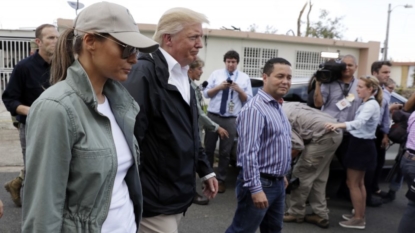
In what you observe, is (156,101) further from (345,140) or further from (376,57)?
(376,57)

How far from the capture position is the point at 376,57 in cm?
1606

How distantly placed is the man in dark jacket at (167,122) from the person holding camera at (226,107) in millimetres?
3226

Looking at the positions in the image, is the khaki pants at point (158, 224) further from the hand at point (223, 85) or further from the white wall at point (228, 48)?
the white wall at point (228, 48)

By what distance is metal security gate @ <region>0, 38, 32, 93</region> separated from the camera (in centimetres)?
1307

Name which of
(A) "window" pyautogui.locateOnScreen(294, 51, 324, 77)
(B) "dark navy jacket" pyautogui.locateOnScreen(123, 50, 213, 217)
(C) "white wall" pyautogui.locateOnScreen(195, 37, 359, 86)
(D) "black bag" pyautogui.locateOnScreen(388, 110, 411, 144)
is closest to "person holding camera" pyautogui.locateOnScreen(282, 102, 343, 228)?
(D) "black bag" pyautogui.locateOnScreen(388, 110, 411, 144)

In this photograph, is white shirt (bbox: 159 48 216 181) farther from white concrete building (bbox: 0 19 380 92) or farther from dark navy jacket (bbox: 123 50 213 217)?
white concrete building (bbox: 0 19 380 92)

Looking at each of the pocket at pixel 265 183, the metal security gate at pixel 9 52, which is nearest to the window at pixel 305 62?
the metal security gate at pixel 9 52

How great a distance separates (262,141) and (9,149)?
6.03 metres

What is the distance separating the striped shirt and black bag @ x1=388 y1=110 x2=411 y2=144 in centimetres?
222

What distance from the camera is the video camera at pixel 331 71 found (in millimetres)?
4762

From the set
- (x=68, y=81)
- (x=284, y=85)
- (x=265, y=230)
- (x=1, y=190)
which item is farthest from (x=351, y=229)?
(x=1, y=190)

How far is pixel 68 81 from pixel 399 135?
13.8 feet

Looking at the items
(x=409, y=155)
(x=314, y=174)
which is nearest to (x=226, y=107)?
(x=314, y=174)

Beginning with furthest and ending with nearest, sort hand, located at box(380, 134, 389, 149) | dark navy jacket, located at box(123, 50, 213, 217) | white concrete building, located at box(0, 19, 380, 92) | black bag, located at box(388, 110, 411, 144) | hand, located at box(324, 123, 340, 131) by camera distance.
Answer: white concrete building, located at box(0, 19, 380, 92) < hand, located at box(380, 134, 389, 149) < black bag, located at box(388, 110, 411, 144) < hand, located at box(324, 123, 340, 131) < dark navy jacket, located at box(123, 50, 213, 217)
